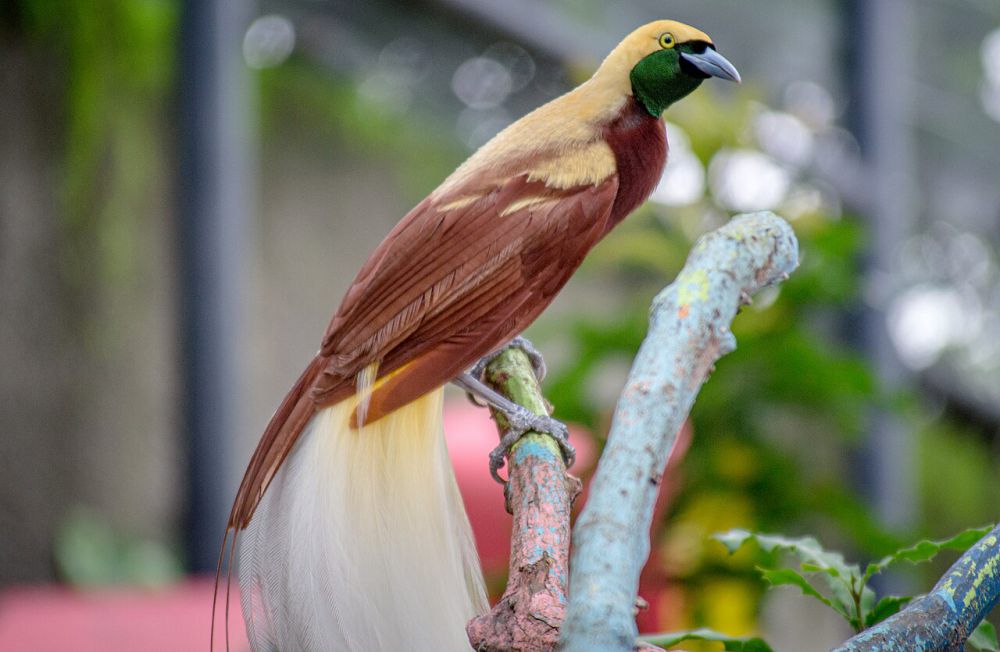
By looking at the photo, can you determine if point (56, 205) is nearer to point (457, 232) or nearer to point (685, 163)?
point (685, 163)

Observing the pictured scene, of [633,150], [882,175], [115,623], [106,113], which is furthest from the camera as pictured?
[882,175]

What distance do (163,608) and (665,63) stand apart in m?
1.33

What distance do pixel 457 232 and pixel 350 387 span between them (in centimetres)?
11

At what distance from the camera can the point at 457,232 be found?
0.72 meters

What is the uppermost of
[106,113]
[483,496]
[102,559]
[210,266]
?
[106,113]

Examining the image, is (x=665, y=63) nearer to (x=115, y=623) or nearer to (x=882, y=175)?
(x=115, y=623)

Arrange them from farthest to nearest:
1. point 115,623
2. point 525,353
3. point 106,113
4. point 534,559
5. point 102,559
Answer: point 106,113 → point 102,559 → point 115,623 → point 525,353 → point 534,559

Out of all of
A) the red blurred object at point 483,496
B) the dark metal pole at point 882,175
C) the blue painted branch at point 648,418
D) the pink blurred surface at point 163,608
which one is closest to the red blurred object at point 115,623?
the pink blurred surface at point 163,608

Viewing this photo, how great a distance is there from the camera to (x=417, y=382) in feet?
2.30

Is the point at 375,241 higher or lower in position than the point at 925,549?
higher

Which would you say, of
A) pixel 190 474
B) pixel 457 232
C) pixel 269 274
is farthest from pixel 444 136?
pixel 457 232

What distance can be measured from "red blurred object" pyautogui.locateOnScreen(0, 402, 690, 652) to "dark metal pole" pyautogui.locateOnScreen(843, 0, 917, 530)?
0.91 meters

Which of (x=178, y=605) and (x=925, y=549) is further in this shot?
(x=178, y=605)

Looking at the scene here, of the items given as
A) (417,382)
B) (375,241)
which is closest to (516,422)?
(417,382)
